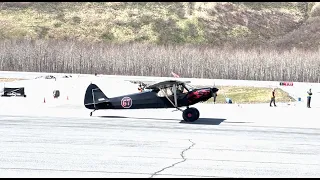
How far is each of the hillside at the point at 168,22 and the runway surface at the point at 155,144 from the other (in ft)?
298

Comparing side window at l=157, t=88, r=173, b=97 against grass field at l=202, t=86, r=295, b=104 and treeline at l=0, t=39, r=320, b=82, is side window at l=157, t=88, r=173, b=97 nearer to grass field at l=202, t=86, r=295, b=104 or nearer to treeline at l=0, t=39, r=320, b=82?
grass field at l=202, t=86, r=295, b=104

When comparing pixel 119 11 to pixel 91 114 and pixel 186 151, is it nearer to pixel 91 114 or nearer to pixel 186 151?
pixel 91 114

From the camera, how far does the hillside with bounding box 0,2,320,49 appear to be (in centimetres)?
12294

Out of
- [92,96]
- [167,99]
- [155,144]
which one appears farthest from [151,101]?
[155,144]

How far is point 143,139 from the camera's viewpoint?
2139 cm

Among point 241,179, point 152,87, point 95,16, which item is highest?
point 95,16

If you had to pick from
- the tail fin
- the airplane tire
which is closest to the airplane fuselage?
the airplane tire

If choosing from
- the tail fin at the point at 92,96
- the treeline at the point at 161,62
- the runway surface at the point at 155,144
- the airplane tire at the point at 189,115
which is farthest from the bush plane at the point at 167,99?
the treeline at the point at 161,62

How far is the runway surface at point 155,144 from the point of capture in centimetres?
1561

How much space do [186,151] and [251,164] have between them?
282 centimetres

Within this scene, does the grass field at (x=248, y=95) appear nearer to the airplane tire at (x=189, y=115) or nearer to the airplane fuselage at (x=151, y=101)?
the airplane tire at (x=189, y=115)

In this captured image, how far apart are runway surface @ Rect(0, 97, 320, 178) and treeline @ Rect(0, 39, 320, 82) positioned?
126ft

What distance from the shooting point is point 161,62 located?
75.1 metres

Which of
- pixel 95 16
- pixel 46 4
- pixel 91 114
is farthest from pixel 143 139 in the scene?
pixel 46 4
